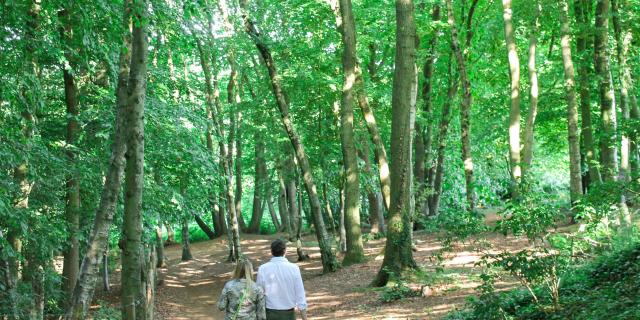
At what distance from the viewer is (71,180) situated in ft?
41.0

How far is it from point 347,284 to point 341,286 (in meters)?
0.16

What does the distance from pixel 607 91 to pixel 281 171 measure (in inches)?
513

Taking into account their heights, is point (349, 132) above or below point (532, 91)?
below

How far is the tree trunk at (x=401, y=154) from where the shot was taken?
42.9 ft

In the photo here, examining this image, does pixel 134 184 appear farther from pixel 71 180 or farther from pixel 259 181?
pixel 259 181

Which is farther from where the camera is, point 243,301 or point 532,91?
point 532,91

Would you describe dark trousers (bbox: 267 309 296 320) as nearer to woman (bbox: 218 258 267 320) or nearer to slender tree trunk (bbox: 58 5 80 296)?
woman (bbox: 218 258 267 320)

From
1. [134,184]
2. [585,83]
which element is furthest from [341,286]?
[585,83]

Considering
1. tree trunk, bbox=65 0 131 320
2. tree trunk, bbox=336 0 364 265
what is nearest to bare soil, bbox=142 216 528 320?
tree trunk, bbox=336 0 364 265

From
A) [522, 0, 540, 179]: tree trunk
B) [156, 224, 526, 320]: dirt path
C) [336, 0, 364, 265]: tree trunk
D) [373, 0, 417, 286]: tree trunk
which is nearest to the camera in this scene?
[156, 224, 526, 320]: dirt path

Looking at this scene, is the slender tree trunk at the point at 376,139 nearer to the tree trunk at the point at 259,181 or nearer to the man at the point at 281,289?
the tree trunk at the point at 259,181

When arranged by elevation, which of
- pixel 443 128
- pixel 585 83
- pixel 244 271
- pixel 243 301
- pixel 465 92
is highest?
pixel 465 92

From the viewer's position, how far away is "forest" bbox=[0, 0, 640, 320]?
8.33 meters

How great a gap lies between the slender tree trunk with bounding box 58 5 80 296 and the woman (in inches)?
244
